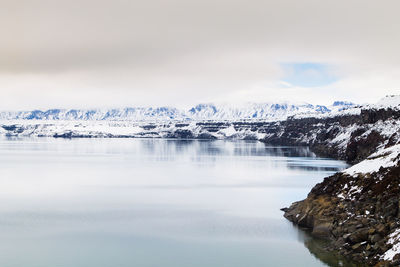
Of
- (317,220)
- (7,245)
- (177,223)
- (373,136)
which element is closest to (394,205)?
(317,220)

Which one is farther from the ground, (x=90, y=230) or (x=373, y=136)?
(x=373, y=136)

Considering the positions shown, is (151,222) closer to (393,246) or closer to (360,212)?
(360,212)

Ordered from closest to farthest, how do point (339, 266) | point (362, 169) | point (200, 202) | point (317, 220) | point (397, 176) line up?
point (339, 266) < point (397, 176) < point (317, 220) < point (362, 169) < point (200, 202)

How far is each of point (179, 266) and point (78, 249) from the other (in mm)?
8161

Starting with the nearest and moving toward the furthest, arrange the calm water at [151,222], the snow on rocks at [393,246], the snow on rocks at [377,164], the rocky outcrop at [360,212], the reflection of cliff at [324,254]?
the snow on rocks at [393,246] < the rocky outcrop at [360,212] < the reflection of cliff at [324,254] < the calm water at [151,222] < the snow on rocks at [377,164]

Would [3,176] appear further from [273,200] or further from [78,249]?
[78,249]

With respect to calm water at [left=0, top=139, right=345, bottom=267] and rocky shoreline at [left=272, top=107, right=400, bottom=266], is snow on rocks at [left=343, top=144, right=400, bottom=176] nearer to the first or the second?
rocky shoreline at [left=272, top=107, right=400, bottom=266]

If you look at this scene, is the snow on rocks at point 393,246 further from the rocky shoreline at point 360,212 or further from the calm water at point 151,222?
the calm water at point 151,222

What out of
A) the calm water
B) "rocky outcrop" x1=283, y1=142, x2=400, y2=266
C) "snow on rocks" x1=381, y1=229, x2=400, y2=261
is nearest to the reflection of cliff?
the calm water

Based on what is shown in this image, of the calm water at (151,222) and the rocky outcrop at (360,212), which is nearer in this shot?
the rocky outcrop at (360,212)

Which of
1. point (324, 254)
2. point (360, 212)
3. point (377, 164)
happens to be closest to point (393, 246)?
point (324, 254)

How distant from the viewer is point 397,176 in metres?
38.7

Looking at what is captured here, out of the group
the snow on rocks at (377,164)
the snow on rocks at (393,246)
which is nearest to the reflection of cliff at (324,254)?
the snow on rocks at (393,246)

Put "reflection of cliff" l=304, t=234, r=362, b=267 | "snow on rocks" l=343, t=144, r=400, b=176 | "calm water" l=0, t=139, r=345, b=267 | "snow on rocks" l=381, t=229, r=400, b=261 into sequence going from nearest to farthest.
→ "snow on rocks" l=381, t=229, r=400, b=261 → "reflection of cliff" l=304, t=234, r=362, b=267 → "calm water" l=0, t=139, r=345, b=267 → "snow on rocks" l=343, t=144, r=400, b=176
